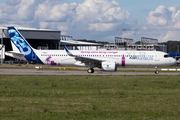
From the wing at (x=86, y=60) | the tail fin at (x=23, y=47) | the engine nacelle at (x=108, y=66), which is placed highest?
the tail fin at (x=23, y=47)

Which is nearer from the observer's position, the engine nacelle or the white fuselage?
the engine nacelle

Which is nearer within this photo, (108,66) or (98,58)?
(108,66)

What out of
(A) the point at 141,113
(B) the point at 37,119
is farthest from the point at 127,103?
(B) the point at 37,119

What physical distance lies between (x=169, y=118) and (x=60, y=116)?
164 inches

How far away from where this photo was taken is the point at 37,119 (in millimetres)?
9195

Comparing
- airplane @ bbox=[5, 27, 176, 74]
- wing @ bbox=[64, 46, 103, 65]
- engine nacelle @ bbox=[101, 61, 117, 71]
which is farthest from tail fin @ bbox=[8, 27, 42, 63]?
engine nacelle @ bbox=[101, 61, 117, 71]

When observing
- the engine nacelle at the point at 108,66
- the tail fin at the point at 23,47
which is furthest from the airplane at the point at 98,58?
the engine nacelle at the point at 108,66

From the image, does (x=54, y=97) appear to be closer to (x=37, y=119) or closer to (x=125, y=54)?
(x=37, y=119)

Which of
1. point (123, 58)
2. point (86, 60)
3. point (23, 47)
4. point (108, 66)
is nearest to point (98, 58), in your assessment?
point (86, 60)

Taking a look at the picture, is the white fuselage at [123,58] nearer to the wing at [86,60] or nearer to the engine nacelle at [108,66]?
the wing at [86,60]

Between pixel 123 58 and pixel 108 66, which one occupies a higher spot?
pixel 123 58

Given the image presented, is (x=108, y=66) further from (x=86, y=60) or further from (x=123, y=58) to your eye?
(x=123, y=58)

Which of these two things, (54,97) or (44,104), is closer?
(44,104)

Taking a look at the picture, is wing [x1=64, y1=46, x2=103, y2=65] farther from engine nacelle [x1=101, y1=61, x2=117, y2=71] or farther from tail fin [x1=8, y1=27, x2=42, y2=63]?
tail fin [x1=8, y1=27, x2=42, y2=63]
